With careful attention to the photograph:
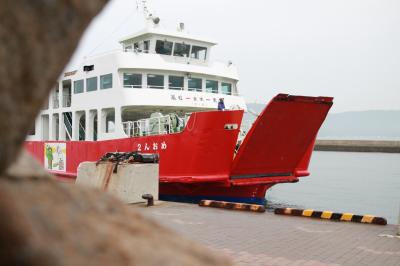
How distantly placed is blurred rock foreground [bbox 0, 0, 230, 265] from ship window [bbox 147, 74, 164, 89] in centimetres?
1291

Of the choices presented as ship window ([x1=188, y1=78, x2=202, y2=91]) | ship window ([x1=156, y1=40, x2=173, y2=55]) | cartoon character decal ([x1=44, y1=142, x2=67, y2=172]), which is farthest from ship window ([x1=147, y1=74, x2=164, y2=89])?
cartoon character decal ([x1=44, y1=142, x2=67, y2=172])

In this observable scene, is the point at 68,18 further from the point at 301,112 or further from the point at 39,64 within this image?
the point at 301,112

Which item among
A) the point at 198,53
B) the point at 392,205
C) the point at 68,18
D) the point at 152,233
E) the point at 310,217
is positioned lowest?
the point at 392,205

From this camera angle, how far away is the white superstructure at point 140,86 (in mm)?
13680

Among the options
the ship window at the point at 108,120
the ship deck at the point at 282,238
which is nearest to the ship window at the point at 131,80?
the ship window at the point at 108,120

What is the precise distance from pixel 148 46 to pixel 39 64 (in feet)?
47.6

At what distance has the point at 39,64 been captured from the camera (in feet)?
3.55

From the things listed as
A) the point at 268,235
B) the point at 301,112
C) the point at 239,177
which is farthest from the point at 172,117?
the point at 268,235

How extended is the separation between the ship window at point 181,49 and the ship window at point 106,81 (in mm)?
2591

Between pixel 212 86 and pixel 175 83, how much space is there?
1.50 metres

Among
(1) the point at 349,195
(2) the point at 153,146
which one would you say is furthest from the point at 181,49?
(1) the point at 349,195

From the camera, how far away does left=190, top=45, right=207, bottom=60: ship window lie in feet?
52.4

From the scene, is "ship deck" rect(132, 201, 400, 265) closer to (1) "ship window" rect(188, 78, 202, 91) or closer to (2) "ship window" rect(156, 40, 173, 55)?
(1) "ship window" rect(188, 78, 202, 91)

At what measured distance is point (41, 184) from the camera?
122cm
